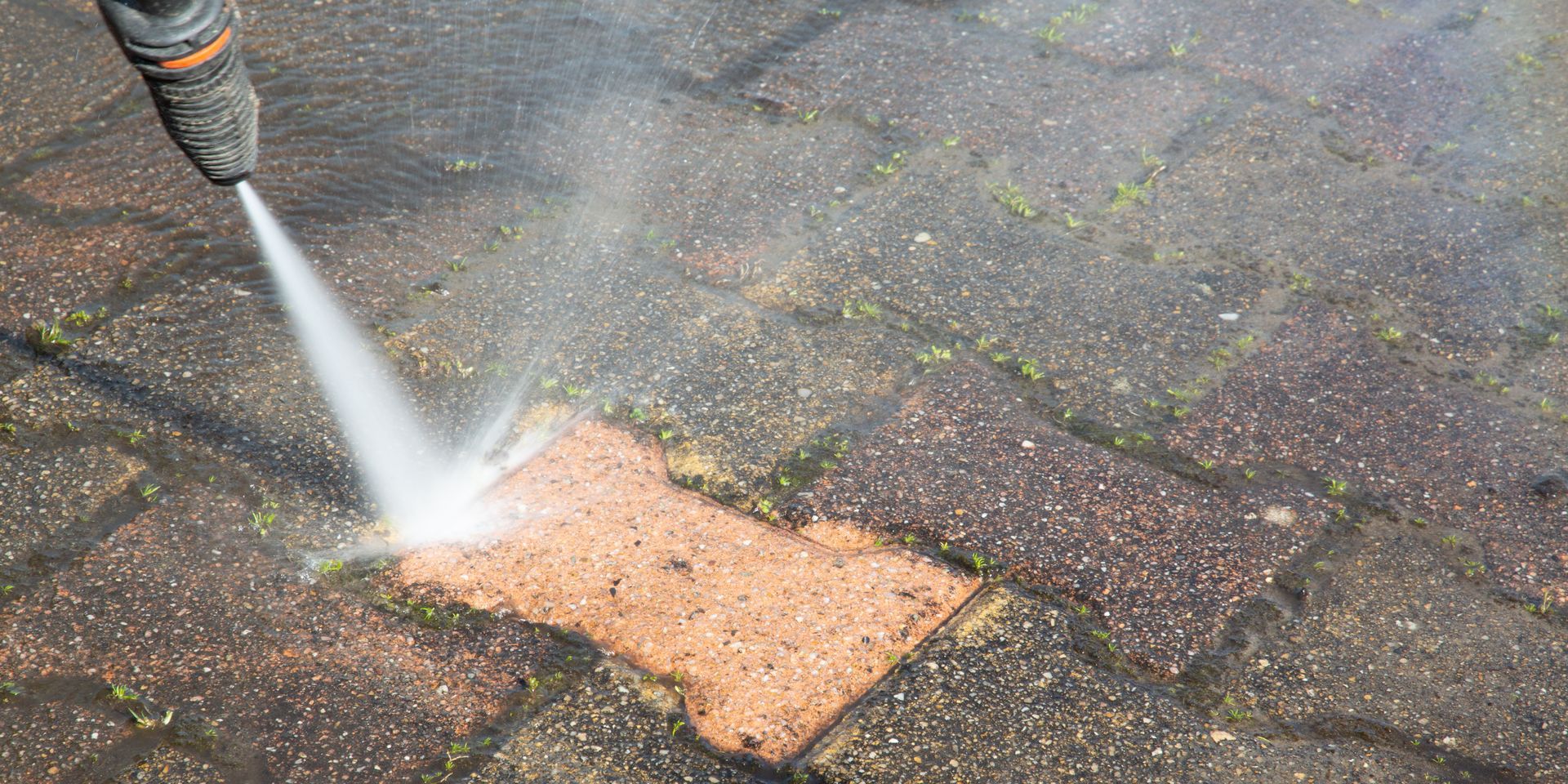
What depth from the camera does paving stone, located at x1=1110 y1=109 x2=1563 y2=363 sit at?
528 cm

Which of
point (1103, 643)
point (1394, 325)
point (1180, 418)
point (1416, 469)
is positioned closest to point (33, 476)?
point (1103, 643)

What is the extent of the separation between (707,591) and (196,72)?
2.13 metres

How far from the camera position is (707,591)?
3.82 m

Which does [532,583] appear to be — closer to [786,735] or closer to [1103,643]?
[786,735]

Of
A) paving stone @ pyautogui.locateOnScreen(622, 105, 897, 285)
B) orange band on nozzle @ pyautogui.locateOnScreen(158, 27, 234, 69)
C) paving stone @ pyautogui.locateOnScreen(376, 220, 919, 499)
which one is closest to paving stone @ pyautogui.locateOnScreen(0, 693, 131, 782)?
paving stone @ pyautogui.locateOnScreen(376, 220, 919, 499)

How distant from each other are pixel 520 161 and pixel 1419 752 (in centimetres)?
474

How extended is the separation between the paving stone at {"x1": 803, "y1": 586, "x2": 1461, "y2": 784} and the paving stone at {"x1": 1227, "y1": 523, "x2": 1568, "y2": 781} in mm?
159

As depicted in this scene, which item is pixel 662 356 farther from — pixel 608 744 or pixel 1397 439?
pixel 1397 439

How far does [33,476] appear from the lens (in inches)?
163

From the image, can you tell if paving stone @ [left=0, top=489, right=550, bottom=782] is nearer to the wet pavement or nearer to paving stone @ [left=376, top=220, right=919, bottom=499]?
the wet pavement

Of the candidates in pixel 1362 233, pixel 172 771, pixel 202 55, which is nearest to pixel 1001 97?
pixel 1362 233

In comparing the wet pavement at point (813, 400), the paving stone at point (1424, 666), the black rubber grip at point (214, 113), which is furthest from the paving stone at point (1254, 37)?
the black rubber grip at point (214, 113)

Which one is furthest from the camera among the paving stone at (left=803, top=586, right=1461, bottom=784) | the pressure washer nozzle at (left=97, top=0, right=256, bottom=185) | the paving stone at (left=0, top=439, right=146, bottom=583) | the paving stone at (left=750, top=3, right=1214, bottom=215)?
the paving stone at (left=750, top=3, right=1214, bottom=215)

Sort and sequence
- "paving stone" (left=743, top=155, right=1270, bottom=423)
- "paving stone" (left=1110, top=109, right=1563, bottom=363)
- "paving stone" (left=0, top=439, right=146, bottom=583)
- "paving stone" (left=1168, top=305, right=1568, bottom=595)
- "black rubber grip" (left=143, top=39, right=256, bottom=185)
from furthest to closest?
→ "paving stone" (left=1110, top=109, right=1563, bottom=363)
"paving stone" (left=743, top=155, right=1270, bottom=423)
"paving stone" (left=1168, top=305, right=1568, bottom=595)
"paving stone" (left=0, top=439, right=146, bottom=583)
"black rubber grip" (left=143, top=39, right=256, bottom=185)
